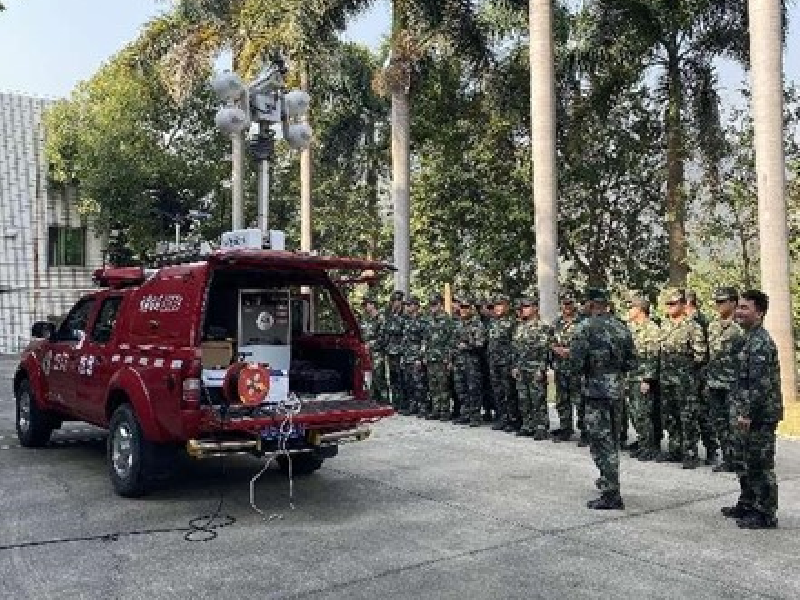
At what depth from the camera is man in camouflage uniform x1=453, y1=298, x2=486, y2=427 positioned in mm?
10891

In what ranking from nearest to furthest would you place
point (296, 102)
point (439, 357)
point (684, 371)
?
point (684, 371) → point (296, 102) → point (439, 357)

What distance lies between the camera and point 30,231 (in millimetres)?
29250

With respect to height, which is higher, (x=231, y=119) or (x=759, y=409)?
(x=231, y=119)

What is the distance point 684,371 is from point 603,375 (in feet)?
6.58

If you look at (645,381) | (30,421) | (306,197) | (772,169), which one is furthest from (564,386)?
(306,197)

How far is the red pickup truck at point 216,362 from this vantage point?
6.20m

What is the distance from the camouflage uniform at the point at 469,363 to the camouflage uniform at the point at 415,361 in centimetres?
73

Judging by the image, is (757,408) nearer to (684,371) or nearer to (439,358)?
(684,371)

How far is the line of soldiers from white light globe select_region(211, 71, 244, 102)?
13.2ft

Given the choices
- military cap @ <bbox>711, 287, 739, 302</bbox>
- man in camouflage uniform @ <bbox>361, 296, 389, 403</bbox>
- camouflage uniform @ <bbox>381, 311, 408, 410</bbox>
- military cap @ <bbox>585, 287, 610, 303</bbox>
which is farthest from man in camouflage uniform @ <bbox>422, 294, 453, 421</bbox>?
military cap @ <bbox>585, 287, 610, 303</bbox>

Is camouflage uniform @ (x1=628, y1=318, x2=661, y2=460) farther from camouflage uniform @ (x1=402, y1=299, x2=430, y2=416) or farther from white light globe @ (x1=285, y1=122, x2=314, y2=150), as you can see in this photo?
white light globe @ (x1=285, y1=122, x2=314, y2=150)

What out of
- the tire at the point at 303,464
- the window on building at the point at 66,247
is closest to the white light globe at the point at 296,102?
the tire at the point at 303,464

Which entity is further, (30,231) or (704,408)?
(30,231)

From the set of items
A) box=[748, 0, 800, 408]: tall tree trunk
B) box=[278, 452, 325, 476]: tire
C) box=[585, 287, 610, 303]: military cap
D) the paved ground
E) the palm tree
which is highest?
the palm tree
